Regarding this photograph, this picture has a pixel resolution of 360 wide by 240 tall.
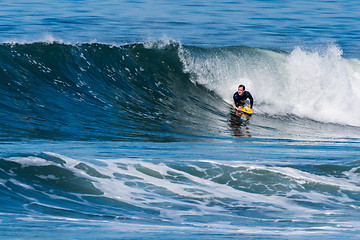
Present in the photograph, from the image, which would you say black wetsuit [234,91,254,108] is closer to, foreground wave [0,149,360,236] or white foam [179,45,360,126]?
white foam [179,45,360,126]

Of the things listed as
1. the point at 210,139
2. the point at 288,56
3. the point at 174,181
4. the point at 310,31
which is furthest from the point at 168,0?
the point at 174,181

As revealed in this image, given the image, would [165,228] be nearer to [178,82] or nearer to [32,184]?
[32,184]

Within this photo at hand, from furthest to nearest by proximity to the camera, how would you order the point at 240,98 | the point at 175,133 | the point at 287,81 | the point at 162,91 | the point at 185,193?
the point at 287,81 → the point at 162,91 → the point at 240,98 → the point at 175,133 → the point at 185,193

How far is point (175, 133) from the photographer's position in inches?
477

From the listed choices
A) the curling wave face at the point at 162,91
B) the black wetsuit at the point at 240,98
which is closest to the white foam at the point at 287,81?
the curling wave face at the point at 162,91

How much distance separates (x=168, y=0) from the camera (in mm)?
37938

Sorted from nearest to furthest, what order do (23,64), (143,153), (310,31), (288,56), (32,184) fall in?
(32,184) < (143,153) < (23,64) < (288,56) < (310,31)

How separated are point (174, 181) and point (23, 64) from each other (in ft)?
29.2

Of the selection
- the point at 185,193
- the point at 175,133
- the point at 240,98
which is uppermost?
the point at 240,98

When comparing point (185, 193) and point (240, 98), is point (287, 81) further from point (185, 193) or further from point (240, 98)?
point (185, 193)

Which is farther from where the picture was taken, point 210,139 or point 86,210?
point 210,139

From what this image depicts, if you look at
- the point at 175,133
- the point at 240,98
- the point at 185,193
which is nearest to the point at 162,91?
the point at 240,98

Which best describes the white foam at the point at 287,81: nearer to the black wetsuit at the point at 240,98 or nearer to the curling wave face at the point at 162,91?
the curling wave face at the point at 162,91

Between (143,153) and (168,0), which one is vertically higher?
(168,0)
